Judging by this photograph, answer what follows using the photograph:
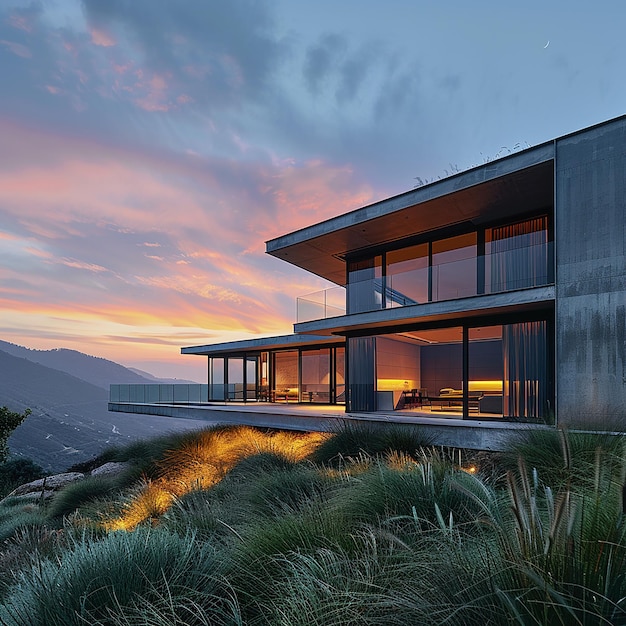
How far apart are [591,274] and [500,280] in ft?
7.65

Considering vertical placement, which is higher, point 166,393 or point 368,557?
point 368,557

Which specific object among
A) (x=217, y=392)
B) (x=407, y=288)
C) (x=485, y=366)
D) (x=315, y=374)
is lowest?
(x=217, y=392)

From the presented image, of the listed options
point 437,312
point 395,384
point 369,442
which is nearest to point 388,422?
point 369,442

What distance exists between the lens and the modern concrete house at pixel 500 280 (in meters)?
8.41

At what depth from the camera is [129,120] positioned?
47.5 feet

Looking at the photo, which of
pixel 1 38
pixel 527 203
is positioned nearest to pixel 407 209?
pixel 527 203

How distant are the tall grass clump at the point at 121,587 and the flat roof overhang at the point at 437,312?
814cm

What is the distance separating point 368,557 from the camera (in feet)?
8.90

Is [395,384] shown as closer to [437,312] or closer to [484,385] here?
[484,385]

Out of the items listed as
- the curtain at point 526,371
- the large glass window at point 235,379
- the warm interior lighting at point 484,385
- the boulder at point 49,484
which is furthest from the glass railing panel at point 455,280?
the large glass window at point 235,379

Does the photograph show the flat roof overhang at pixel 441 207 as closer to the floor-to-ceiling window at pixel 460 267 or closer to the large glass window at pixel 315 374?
the floor-to-ceiling window at pixel 460 267

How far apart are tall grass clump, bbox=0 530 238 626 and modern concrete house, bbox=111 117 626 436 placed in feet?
23.6

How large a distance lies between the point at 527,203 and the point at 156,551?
1052 cm

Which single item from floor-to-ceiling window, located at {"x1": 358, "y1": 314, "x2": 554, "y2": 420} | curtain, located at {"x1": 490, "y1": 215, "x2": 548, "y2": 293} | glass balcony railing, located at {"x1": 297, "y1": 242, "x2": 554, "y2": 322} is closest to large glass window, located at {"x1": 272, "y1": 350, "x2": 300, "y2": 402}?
floor-to-ceiling window, located at {"x1": 358, "y1": 314, "x2": 554, "y2": 420}
